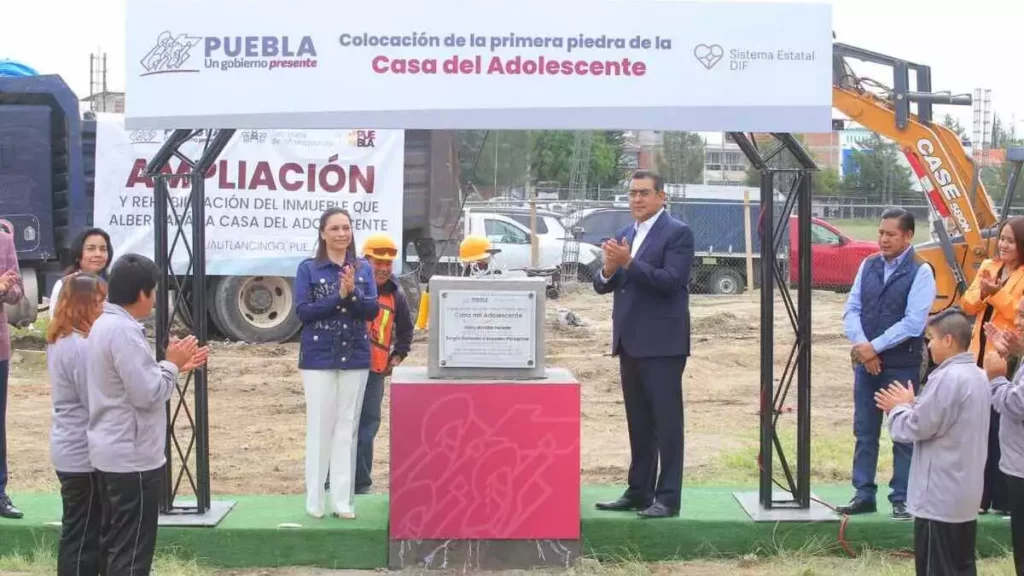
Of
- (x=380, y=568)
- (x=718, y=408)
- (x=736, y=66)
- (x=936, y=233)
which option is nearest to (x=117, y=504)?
(x=380, y=568)

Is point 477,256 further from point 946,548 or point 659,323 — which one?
point 946,548

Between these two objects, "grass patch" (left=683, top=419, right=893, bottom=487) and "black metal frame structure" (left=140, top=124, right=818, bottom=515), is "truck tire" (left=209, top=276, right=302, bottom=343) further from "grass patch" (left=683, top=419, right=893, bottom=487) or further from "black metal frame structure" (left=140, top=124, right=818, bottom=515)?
"black metal frame structure" (left=140, top=124, right=818, bottom=515)

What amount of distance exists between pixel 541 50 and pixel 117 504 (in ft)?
9.56

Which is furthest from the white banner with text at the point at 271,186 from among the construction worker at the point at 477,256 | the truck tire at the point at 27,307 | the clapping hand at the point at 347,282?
the clapping hand at the point at 347,282

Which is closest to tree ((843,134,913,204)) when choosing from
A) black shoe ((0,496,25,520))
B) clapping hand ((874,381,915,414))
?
clapping hand ((874,381,915,414))

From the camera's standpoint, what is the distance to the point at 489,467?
20.6 feet

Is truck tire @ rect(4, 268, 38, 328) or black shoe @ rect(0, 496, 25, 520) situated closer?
black shoe @ rect(0, 496, 25, 520)

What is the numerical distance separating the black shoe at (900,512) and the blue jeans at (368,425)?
9.67 ft

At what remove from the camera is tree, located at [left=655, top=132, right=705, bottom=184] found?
35844mm

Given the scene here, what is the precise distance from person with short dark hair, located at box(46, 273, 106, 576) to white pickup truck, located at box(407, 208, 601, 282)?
1576 centimetres

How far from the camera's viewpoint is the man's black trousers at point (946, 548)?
16.8ft

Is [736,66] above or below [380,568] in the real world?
above

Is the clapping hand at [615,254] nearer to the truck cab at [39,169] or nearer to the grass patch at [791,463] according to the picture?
the grass patch at [791,463]

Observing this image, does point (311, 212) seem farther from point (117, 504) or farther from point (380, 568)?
point (117, 504)
